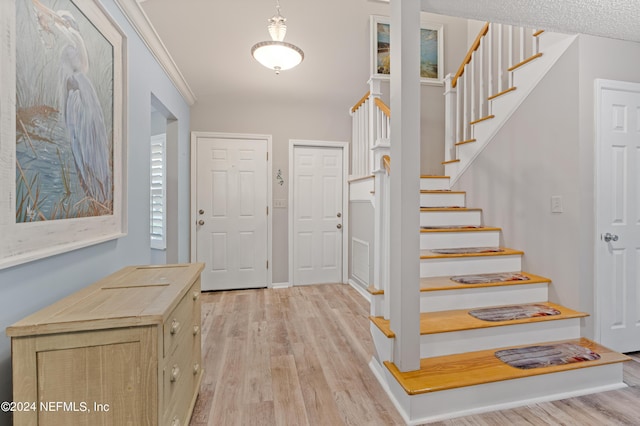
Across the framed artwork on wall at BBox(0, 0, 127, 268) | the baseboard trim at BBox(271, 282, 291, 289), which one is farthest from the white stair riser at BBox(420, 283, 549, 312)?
the baseboard trim at BBox(271, 282, 291, 289)

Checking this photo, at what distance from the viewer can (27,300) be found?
3.67 feet

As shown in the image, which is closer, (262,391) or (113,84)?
(113,84)

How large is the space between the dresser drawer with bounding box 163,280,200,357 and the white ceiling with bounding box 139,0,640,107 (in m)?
2.62

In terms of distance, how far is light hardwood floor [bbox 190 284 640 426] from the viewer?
1.63 metres

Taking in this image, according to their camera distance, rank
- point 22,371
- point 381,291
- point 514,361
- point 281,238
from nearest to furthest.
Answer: point 22,371 < point 514,361 < point 381,291 < point 281,238

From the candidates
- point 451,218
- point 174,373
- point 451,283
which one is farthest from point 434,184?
point 174,373

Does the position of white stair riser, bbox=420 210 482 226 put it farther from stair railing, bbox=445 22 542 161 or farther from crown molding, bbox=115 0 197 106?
crown molding, bbox=115 0 197 106

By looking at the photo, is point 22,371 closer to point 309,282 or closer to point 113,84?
point 113,84

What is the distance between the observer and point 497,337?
1981 millimetres

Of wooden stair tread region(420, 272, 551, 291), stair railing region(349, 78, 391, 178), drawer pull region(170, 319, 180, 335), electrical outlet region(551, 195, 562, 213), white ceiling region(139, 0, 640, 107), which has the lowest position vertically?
wooden stair tread region(420, 272, 551, 291)

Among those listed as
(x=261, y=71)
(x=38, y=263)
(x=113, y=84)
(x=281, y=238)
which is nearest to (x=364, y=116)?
(x=261, y=71)

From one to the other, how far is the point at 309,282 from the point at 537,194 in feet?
9.51

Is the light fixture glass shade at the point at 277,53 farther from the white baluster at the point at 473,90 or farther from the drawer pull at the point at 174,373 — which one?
the drawer pull at the point at 174,373

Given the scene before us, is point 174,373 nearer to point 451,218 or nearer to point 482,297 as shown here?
point 482,297
